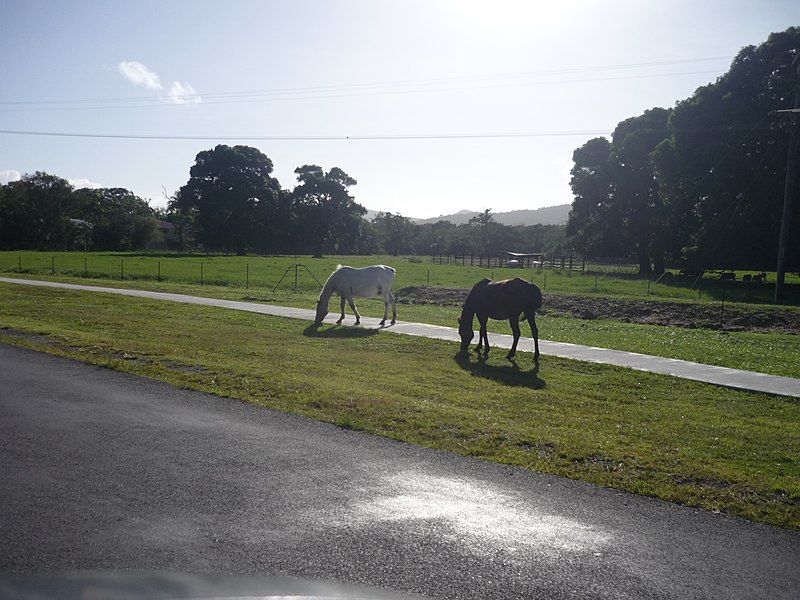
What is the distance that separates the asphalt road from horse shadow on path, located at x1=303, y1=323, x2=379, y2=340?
343 inches

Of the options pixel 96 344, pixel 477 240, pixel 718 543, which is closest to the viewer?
pixel 718 543

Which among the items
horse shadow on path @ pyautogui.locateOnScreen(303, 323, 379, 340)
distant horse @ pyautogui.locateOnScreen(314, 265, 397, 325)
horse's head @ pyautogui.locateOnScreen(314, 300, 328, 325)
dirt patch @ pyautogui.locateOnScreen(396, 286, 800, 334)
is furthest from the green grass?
dirt patch @ pyautogui.locateOnScreen(396, 286, 800, 334)

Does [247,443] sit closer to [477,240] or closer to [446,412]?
[446,412]

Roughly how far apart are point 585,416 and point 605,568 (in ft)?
14.6

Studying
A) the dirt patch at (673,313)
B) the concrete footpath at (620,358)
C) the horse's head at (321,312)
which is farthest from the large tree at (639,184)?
the horse's head at (321,312)

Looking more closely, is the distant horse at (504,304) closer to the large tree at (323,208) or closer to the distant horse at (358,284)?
the distant horse at (358,284)

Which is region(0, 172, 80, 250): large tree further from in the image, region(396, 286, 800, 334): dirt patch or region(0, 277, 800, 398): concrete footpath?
region(0, 277, 800, 398): concrete footpath

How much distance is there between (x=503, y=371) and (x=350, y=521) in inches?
288

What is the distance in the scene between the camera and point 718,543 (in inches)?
200

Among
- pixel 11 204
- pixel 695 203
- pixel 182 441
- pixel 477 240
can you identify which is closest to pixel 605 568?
pixel 182 441

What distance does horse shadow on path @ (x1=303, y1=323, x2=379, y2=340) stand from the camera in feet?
54.3

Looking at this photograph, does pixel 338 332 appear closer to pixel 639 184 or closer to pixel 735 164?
pixel 735 164

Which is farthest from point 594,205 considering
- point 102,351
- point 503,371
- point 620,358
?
point 102,351

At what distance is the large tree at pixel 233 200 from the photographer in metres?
80.5
